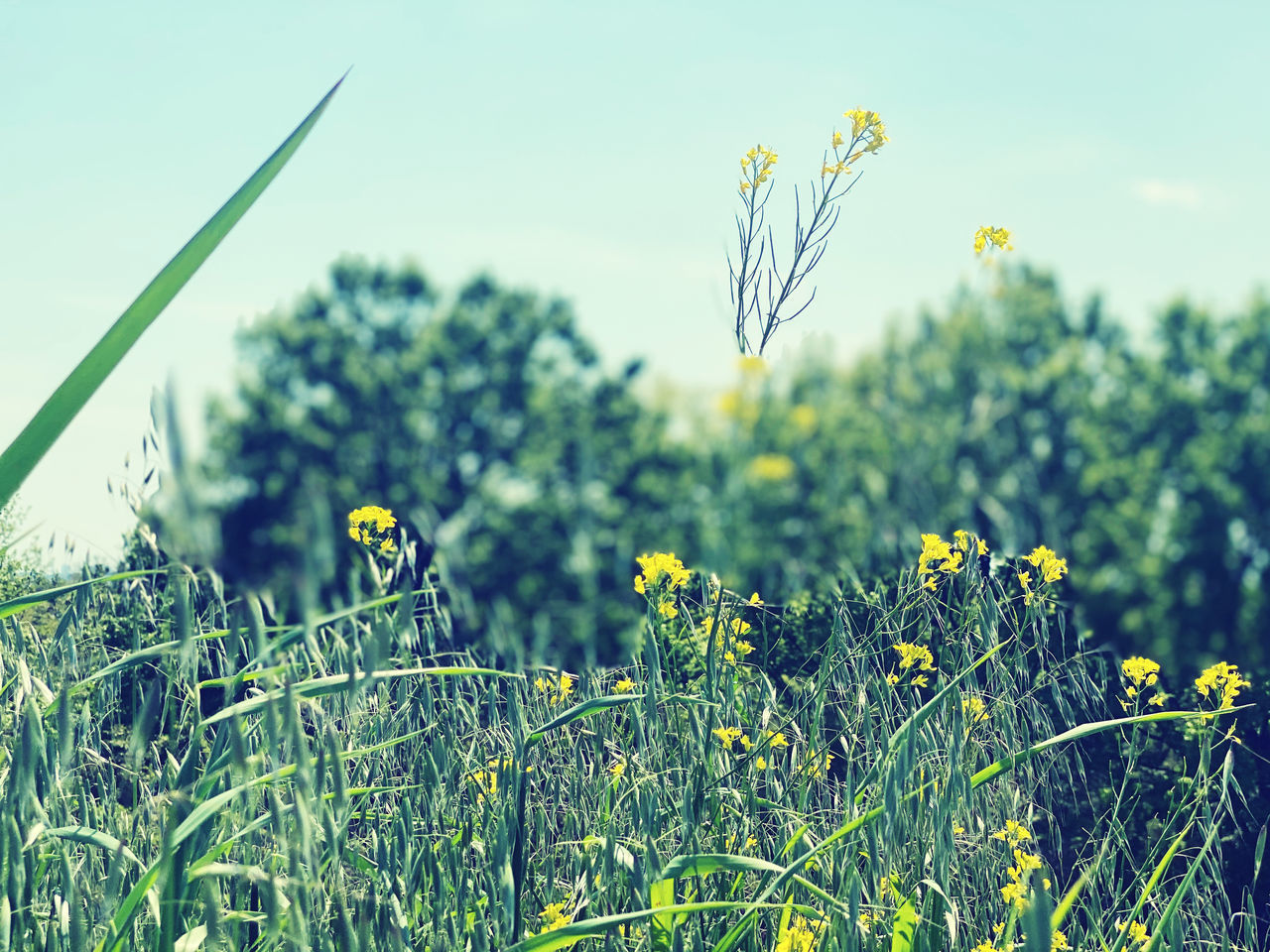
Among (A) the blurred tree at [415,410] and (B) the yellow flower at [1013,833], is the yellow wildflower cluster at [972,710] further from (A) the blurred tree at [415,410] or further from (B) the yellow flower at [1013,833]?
(A) the blurred tree at [415,410]

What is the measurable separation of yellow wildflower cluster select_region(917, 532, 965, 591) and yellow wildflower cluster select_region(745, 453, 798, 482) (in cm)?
108

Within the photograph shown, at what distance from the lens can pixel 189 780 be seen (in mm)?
1200

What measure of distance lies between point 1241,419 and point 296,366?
13.8m

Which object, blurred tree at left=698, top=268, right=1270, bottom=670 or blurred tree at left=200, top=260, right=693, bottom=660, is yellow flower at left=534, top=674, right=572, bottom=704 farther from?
blurred tree at left=200, top=260, right=693, bottom=660

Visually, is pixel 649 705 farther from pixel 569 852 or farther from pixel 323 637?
pixel 323 637

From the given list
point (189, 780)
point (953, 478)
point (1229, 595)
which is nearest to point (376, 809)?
point (189, 780)

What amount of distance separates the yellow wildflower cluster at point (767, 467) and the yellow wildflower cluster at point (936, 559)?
1.08 metres

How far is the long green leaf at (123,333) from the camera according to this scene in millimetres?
546

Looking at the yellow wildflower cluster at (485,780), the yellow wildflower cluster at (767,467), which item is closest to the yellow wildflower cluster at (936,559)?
the yellow wildflower cluster at (485,780)

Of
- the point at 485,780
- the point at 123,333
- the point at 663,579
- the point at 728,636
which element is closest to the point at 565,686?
the point at 485,780

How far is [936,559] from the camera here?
1.66 meters

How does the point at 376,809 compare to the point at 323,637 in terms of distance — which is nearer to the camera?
the point at 376,809

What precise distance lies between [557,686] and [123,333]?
65.9 inches

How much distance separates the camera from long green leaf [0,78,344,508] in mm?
546
